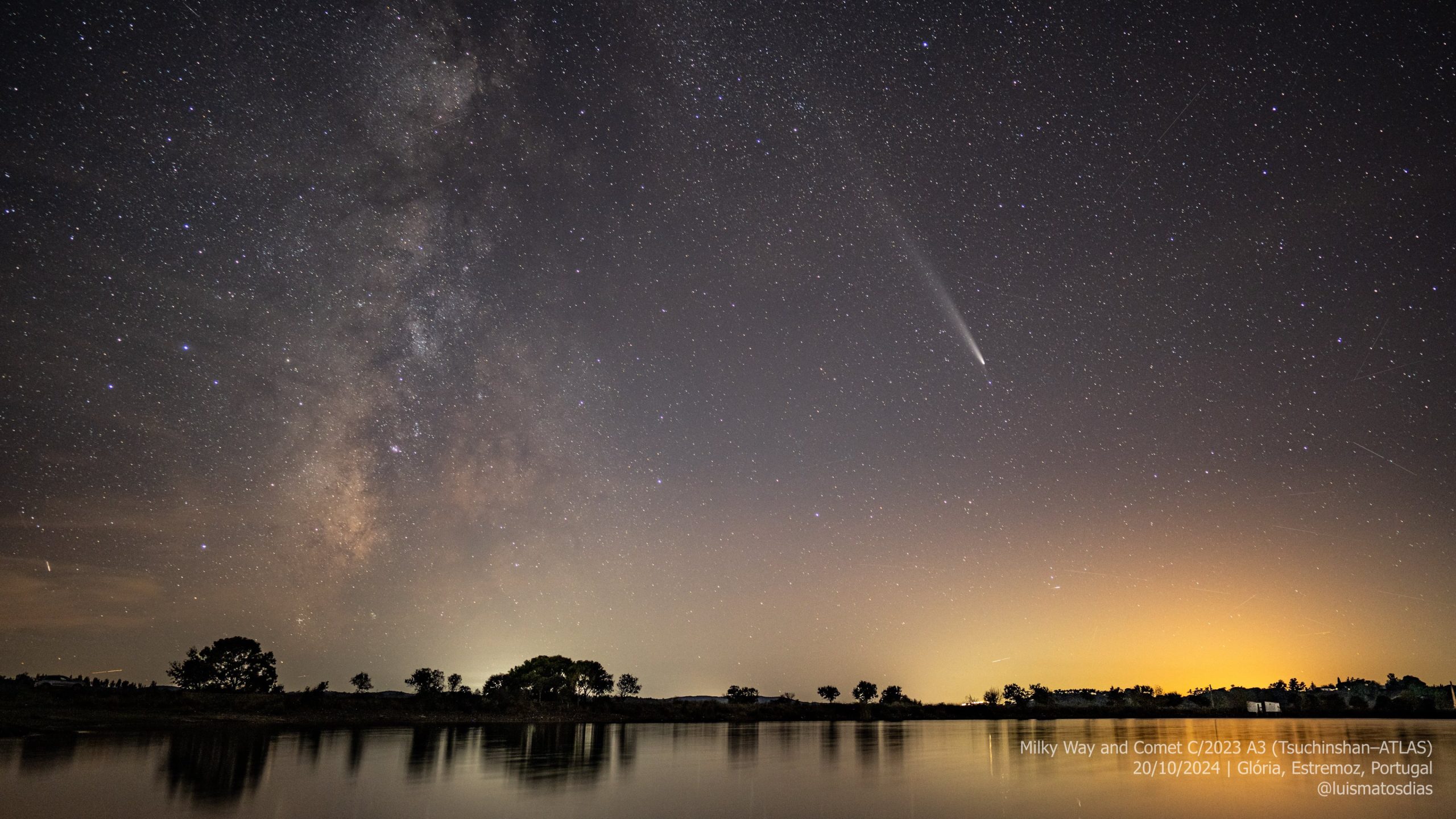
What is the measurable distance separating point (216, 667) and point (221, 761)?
6052cm

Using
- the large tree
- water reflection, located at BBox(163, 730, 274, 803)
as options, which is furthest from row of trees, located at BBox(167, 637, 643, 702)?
water reflection, located at BBox(163, 730, 274, 803)

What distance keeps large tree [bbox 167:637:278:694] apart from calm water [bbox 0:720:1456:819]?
128 feet

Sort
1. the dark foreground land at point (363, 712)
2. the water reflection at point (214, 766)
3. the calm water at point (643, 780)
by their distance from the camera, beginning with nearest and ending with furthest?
the calm water at point (643, 780), the water reflection at point (214, 766), the dark foreground land at point (363, 712)

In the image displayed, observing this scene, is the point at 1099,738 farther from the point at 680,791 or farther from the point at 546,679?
the point at 546,679

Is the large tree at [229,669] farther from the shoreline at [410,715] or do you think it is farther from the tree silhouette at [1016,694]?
the tree silhouette at [1016,694]

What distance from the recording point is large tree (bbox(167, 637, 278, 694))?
70.0 m

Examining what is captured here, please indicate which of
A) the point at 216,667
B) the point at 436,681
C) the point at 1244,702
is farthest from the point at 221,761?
the point at 1244,702

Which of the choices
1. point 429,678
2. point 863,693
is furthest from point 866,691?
point 429,678

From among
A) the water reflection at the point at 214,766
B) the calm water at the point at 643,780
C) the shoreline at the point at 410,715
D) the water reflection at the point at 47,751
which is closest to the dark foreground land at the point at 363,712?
the shoreline at the point at 410,715

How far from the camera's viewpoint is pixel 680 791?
1920cm

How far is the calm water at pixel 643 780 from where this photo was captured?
1577 centimetres

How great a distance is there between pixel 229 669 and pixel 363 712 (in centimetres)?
1759

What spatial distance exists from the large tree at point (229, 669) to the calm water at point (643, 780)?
39133 millimetres

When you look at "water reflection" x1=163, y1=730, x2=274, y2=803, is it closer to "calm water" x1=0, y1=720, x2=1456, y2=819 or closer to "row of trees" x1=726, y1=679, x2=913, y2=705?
"calm water" x1=0, y1=720, x2=1456, y2=819
